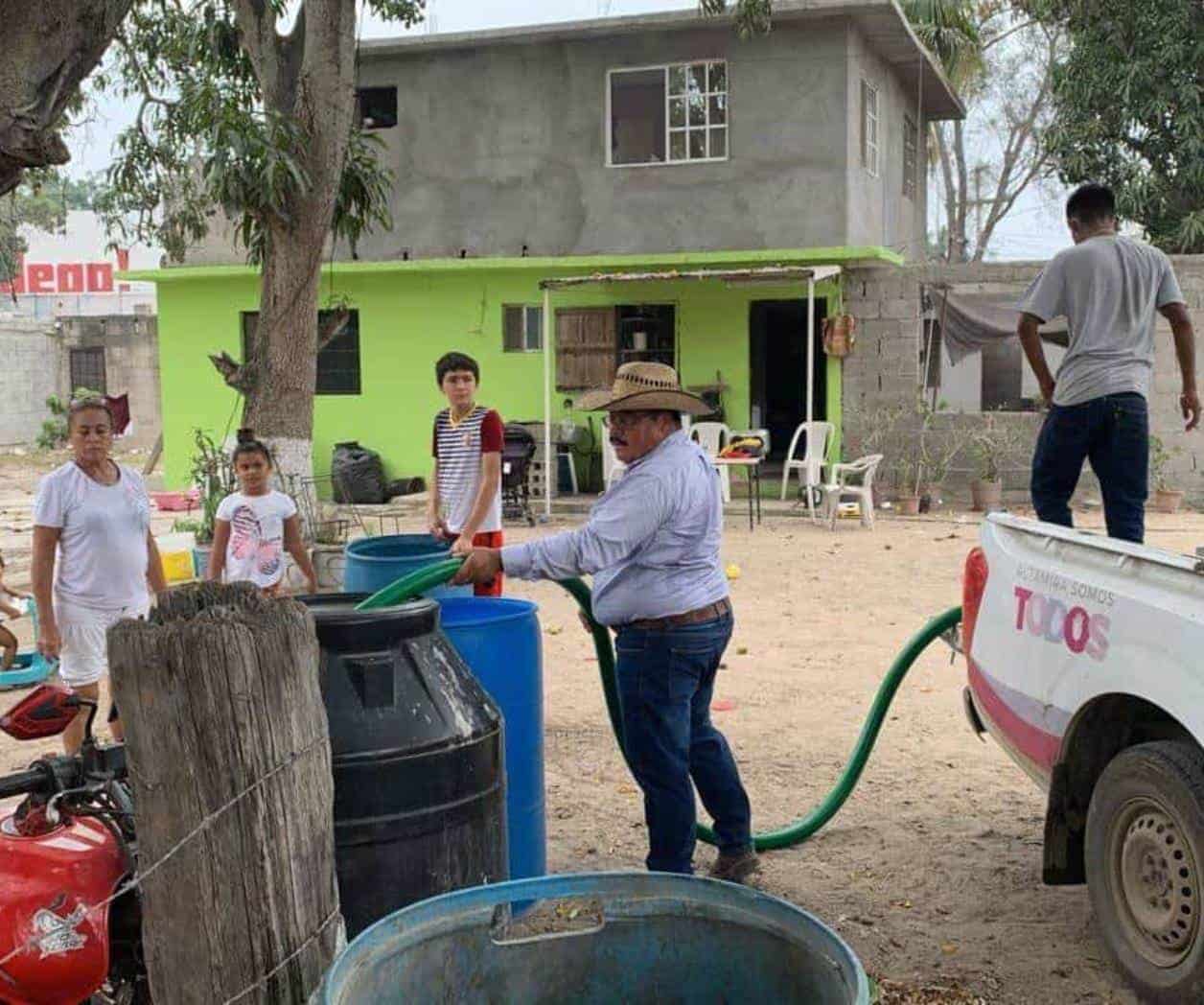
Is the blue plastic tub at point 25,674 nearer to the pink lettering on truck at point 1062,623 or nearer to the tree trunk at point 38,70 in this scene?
the tree trunk at point 38,70

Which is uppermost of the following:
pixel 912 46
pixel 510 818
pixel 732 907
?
pixel 912 46

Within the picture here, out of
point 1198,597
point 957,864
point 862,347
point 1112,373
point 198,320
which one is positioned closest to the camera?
point 1198,597

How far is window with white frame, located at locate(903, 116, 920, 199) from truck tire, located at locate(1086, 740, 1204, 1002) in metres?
17.9

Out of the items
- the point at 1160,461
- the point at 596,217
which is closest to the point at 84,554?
the point at 596,217

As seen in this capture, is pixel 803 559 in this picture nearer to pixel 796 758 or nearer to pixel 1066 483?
pixel 796 758

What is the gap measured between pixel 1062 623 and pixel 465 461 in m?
3.36

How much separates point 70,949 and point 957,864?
3.18 meters

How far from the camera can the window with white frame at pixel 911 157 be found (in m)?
20.1

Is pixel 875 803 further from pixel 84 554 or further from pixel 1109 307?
pixel 84 554

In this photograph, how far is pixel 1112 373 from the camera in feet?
16.4

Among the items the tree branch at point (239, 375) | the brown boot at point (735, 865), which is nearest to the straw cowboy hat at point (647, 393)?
the brown boot at point (735, 865)

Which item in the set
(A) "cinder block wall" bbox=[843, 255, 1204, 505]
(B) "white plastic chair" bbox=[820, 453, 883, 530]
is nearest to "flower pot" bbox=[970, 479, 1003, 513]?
(A) "cinder block wall" bbox=[843, 255, 1204, 505]

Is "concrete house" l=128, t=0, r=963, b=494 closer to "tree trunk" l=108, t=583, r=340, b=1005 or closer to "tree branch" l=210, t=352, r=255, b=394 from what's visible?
"tree branch" l=210, t=352, r=255, b=394

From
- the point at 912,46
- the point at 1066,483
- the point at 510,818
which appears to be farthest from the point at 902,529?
the point at 510,818
